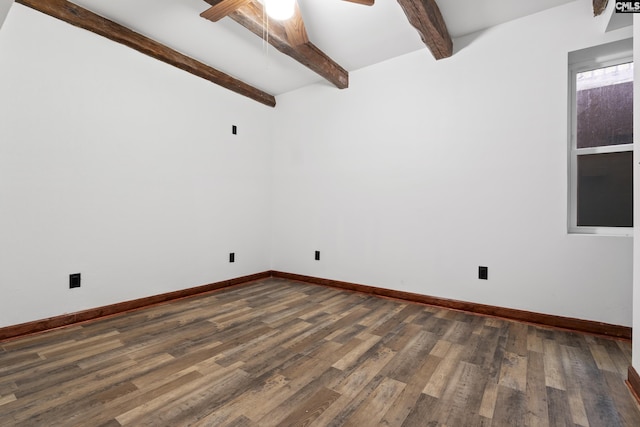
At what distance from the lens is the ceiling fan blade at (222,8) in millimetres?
1968

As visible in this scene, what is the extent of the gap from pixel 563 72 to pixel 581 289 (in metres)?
1.70

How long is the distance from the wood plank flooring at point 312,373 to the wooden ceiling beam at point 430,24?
2.38m

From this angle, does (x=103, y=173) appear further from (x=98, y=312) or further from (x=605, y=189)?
(x=605, y=189)

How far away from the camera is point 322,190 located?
3.75 metres

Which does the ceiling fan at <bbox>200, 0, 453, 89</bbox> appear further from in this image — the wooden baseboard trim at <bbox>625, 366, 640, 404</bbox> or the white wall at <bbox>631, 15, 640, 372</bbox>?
the wooden baseboard trim at <bbox>625, 366, 640, 404</bbox>

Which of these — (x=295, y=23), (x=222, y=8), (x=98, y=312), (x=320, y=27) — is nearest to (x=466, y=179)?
(x=320, y=27)

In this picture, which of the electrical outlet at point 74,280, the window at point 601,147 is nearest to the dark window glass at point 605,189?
the window at point 601,147

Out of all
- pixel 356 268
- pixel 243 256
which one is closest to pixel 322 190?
pixel 356 268

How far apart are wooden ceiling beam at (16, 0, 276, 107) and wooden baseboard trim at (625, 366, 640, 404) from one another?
414 cm

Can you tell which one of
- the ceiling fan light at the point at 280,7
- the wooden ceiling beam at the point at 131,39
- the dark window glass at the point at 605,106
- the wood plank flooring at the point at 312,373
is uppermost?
the wooden ceiling beam at the point at 131,39

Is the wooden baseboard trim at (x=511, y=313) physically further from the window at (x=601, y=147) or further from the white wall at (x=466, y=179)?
the window at (x=601, y=147)

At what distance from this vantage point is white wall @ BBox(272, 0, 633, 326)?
2324mm

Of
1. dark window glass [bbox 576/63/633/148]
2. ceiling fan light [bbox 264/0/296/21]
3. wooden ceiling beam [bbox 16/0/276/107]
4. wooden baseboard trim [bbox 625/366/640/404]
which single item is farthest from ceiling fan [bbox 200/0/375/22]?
wooden baseboard trim [bbox 625/366/640/404]

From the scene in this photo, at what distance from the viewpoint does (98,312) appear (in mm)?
2480
